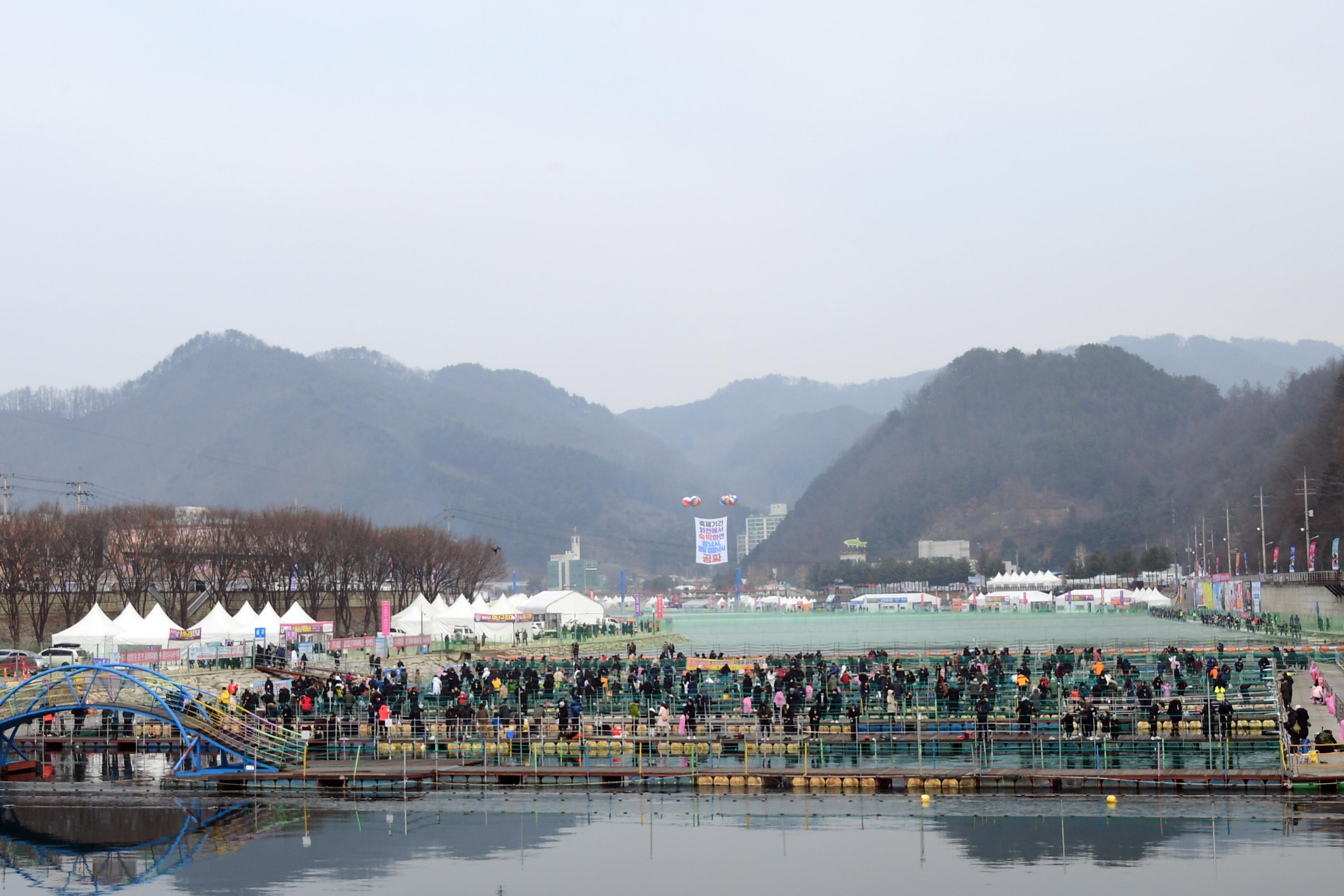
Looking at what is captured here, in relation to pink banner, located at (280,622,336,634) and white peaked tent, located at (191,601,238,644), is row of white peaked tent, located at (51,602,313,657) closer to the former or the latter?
white peaked tent, located at (191,601,238,644)

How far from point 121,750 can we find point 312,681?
7.24 meters

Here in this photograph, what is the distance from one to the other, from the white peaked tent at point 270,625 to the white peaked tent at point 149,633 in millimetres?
4215

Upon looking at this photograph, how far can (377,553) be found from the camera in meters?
111

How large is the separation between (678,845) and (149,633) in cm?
4385

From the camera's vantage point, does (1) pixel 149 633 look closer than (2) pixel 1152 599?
Yes

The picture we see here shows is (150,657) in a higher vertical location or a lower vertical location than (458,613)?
lower

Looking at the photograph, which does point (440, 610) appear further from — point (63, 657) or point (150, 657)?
point (63, 657)

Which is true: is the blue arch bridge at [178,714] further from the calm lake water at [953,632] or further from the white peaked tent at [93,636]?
the calm lake water at [953,632]

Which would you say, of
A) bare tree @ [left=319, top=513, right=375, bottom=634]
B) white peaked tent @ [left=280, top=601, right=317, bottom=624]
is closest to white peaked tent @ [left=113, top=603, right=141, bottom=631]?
white peaked tent @ [left=280, top=601, right=317, bottom=624]

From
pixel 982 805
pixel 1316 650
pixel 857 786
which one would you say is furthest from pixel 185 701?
pixel 1316 650

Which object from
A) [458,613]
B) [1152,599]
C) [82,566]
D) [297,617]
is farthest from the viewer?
[1152,599]

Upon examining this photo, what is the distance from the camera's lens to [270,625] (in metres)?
70.2

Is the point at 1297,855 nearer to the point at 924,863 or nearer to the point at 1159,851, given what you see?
the point at 1159,851

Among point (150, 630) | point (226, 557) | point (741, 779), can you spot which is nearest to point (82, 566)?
point (226, 557)
